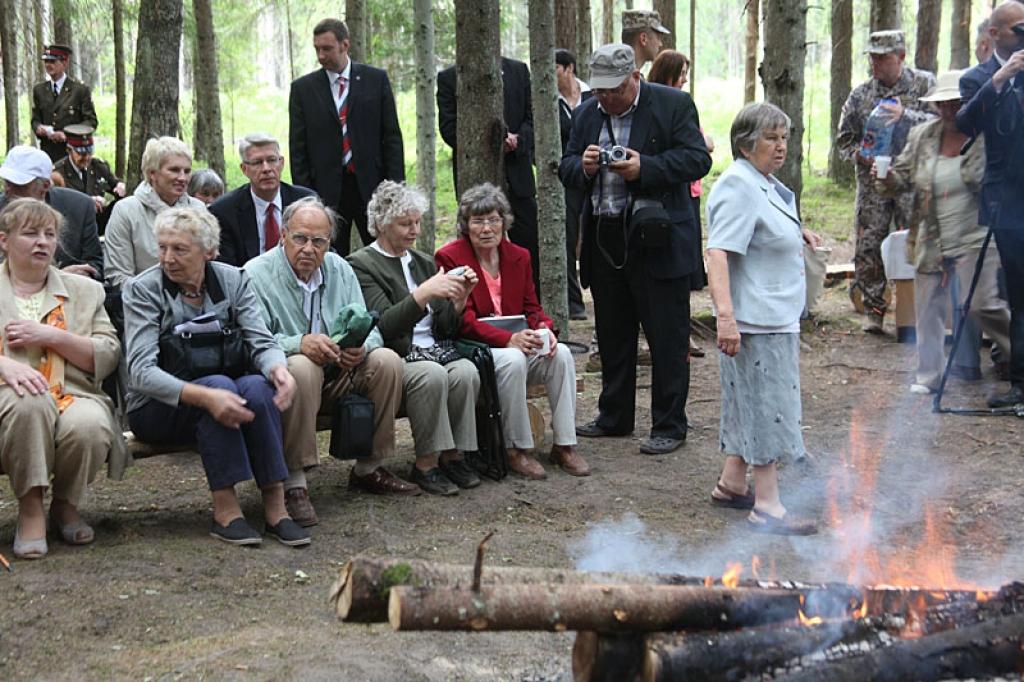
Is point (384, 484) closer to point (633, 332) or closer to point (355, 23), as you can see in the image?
point (633, 332)

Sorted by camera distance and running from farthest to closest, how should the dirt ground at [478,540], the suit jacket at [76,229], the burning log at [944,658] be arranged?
the suit jacket at [76,229] < the dirt ground at [478,540] < the burning log at [944,658]

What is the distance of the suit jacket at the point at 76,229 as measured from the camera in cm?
673

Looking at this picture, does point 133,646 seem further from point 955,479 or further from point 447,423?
point 955,479

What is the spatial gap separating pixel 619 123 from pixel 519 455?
7.13 ft

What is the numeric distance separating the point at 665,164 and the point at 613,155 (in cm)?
32

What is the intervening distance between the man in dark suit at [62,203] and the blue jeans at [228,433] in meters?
1.56

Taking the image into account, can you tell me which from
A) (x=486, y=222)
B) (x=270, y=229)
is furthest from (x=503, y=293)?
(x=270, y=229)

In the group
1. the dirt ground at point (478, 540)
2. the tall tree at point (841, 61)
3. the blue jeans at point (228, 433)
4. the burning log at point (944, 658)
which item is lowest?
the dirt ground at point (478, 540)

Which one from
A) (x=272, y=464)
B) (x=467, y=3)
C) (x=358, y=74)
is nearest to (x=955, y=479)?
(x=272, y=464)

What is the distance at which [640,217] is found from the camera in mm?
6707

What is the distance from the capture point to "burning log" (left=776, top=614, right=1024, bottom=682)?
10.7 ft

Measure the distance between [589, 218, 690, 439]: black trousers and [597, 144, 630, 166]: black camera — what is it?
42 cm

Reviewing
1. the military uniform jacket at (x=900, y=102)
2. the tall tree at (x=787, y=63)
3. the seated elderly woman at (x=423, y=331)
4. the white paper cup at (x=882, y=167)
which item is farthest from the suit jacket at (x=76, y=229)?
the military uniform jacket at (x=900, y=102)

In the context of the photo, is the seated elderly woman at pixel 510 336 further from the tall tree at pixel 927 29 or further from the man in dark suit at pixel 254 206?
the tall tree at pixel 927 29
